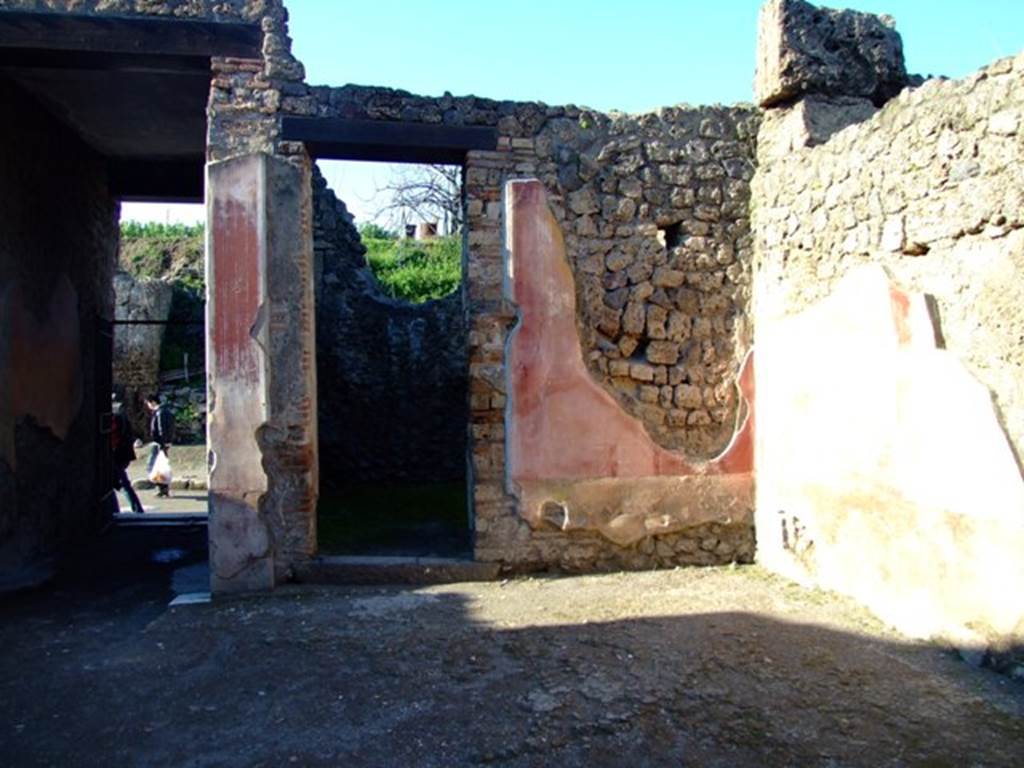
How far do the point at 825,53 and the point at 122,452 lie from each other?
7532 mm

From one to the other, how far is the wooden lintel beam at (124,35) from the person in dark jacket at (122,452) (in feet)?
13.9

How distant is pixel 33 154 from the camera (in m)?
6.00

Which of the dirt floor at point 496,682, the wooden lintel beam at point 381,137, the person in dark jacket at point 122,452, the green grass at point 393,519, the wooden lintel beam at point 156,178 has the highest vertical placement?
the wooden lintel beam at point 156,178

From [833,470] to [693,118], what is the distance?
102 inches

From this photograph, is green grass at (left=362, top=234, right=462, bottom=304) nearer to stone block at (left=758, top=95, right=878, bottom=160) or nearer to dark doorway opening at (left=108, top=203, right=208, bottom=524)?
dark doorway opening at (left=108, top=203, right=208, bottom=524)

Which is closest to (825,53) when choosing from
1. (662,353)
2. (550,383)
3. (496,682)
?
(662,353)

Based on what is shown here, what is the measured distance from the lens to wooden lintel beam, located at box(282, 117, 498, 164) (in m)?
5.16

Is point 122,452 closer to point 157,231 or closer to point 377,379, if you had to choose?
point 377,379

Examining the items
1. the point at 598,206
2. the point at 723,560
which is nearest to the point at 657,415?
the point at 723,560

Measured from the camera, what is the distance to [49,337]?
20.7ft

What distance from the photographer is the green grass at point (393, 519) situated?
5902mm

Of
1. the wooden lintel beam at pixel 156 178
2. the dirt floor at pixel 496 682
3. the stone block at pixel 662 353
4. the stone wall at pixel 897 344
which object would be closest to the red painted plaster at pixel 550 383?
the stone block at pixel 662 353

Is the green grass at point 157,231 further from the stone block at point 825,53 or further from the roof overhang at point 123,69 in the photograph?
the stone block at point 825,53

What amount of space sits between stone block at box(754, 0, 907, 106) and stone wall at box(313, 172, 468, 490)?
15.7 feet
